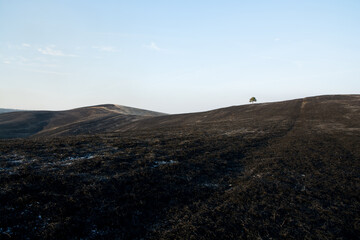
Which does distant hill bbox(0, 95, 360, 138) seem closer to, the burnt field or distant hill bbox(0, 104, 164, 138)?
distant hill bbox(0, 104, 164, 138)

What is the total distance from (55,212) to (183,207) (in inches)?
232

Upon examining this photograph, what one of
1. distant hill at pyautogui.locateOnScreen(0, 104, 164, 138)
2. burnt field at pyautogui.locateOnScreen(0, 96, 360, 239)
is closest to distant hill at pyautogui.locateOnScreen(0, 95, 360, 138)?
distant hill at pyautogui.locateOnScreen(0, 104, 164, 138)

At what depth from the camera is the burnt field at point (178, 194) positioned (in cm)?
808

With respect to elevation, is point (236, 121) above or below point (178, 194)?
above

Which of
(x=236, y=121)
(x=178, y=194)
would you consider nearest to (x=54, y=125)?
(x=236, y=121)

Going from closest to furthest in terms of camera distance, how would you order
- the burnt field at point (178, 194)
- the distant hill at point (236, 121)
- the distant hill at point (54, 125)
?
the burnt field at point (178, 194), the distant hill at point (236, 121), the distant hill at point (54, 125)

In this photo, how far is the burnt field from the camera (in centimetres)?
808

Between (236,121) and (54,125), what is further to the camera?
(54,125)

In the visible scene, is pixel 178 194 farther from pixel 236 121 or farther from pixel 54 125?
pixel 54 125

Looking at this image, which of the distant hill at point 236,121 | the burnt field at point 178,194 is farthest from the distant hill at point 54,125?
the burnt field at point 178,194

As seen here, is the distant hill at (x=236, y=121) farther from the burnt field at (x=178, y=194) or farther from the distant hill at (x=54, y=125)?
the burnt field at (x=178, y=194)

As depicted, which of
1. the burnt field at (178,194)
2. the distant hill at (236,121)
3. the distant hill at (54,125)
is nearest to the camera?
the burnt field at (178,194)

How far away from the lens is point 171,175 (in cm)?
1402

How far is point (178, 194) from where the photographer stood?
37.1 ft
